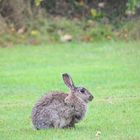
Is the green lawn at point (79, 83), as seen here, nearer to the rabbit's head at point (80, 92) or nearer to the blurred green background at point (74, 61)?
the blurred green background at point (74, 61)

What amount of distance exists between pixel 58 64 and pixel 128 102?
7.11 metres

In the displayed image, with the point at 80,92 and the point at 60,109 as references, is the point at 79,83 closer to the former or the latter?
the point at 80,92

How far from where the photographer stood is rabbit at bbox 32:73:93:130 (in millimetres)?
11039

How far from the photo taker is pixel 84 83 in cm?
1728

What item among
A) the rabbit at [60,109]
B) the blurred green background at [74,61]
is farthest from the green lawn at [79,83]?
the rabbit at [60,109]

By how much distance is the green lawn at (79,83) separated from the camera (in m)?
11.0

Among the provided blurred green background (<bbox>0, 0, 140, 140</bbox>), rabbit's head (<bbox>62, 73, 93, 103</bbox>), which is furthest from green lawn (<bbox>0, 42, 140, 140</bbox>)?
rabbit's head (<bbox>62, 73, 93, 103</bbox>)

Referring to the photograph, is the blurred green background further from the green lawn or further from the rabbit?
the rabbit

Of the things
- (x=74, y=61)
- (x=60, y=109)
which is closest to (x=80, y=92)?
(x=60, y=109)

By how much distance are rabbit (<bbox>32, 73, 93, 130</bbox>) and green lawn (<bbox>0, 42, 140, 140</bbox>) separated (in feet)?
0.52

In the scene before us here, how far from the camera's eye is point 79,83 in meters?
17.3

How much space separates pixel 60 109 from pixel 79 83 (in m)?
6.15

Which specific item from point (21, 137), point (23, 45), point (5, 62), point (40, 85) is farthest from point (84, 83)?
point (23, 45)

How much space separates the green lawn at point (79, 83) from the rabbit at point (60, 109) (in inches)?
6.2
